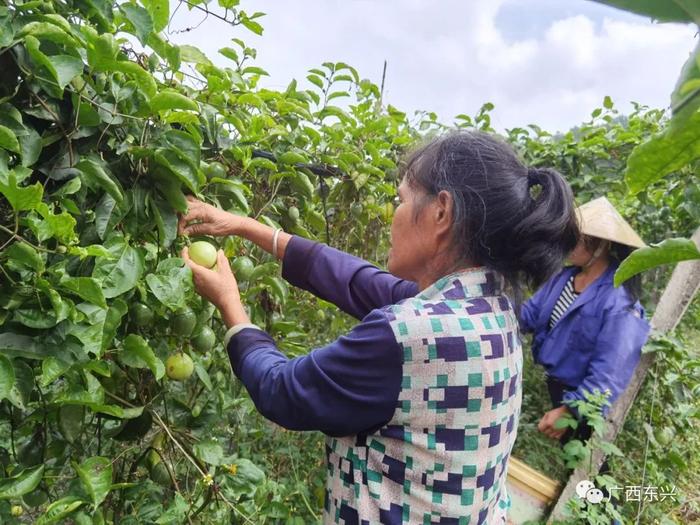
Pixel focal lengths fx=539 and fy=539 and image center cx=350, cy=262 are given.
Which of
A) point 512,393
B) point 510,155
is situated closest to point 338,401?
point 512,393

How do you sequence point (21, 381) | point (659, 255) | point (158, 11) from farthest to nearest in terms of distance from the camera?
point (158, 11), point (21, 381), point (659, 255)

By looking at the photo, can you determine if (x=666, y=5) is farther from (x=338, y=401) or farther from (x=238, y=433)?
(x=238, y=433)

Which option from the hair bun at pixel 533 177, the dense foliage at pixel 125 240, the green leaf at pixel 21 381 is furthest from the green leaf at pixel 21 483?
the hair bun at pixel 533 177

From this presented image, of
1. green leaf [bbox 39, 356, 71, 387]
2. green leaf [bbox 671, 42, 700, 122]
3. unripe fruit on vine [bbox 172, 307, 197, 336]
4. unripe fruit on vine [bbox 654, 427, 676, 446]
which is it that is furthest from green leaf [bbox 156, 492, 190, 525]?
unripe fruit on vine [bbox 654, 427, 676, 446]

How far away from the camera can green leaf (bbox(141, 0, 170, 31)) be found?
2.90ft

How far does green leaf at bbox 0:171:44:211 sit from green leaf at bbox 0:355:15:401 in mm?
211

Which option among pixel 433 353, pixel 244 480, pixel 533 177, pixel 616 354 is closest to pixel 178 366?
pixel 244 480

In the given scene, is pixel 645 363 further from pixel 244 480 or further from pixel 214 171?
pixel 214 171

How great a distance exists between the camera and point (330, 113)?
1.72 metres

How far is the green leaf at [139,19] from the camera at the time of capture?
34.3 inches

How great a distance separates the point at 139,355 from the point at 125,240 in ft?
0.65

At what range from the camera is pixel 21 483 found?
87cm

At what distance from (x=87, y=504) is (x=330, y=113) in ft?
4.12

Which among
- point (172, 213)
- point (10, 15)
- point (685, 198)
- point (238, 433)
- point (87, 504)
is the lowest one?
point (238, 433)
